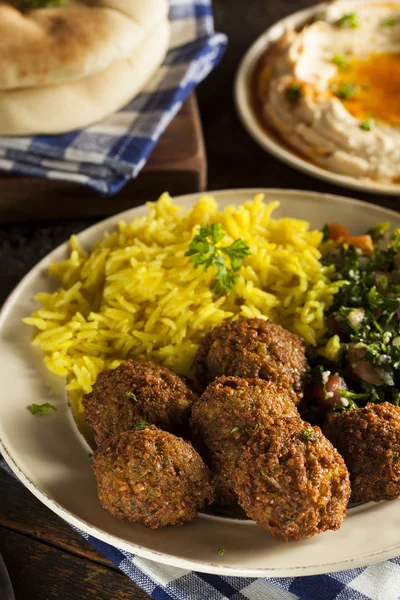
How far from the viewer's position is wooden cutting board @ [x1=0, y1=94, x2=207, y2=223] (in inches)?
184

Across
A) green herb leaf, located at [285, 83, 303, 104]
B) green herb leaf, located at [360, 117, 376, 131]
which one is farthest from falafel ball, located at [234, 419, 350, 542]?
green herb leaf, located at [285, 83, 303, 104]

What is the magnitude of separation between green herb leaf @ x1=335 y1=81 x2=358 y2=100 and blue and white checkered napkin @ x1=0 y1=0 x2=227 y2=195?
1.04 m

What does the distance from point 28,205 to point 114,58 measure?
111cm

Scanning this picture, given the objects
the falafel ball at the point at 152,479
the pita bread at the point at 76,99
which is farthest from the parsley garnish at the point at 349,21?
the falafel ball at the point at 152,479

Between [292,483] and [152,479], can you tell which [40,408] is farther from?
[292,483]

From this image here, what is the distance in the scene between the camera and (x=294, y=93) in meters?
5.19

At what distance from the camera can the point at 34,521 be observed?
10.4ft

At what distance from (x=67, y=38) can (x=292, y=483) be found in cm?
314

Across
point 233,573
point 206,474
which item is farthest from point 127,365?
point 233,573

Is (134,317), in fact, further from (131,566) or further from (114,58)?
(114,58)

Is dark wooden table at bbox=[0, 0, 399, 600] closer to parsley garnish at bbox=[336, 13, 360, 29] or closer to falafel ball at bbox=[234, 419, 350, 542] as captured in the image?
falafel ball at bbox=[234, 419, 350, 542]

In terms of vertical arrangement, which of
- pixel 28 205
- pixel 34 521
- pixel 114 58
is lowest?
pixel 34 521

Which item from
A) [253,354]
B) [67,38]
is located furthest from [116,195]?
[253,354]

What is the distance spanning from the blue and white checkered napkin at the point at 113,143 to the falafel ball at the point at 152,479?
2.27 m
